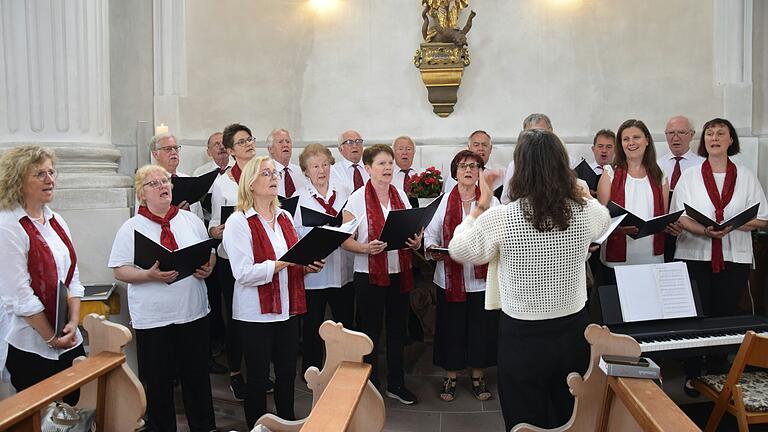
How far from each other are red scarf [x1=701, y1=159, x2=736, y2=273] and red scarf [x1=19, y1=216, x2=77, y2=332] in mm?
3825

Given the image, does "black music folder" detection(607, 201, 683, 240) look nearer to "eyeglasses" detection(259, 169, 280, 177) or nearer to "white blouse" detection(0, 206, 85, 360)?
"eyeglasses" detection(259, 169, 280, 177)

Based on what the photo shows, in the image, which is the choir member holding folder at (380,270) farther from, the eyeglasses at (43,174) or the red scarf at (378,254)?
the eyeglasses at (43,174)

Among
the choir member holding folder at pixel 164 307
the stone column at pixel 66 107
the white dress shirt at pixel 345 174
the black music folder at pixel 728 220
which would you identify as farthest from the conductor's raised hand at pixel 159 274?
the black music folder at pixel 728 220

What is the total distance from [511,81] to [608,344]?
172 inches

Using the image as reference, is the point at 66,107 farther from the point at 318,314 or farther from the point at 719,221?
the point at 719,221

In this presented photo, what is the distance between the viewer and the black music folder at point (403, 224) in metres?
3.52

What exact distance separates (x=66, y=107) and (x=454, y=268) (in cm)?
281

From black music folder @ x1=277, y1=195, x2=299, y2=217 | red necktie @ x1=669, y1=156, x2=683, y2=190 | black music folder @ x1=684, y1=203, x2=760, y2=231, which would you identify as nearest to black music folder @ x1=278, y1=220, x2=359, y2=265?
black music folder @ x1=277, y1=195, x2=299, y2=217

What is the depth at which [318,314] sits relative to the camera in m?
4.21

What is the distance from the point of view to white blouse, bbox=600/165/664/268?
13.2 feet

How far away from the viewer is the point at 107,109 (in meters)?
4.51

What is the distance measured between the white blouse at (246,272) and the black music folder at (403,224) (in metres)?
0.68

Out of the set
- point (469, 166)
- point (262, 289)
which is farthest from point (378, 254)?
point (262, 289)

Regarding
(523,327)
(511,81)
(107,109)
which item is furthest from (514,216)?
(511,81)
